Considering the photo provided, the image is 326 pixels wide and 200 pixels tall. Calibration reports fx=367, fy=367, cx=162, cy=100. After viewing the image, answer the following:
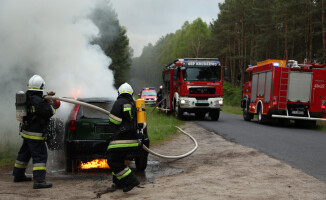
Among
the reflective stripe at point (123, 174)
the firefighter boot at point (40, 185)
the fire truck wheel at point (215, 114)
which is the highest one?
the fire truck wheel at point (215, 114)

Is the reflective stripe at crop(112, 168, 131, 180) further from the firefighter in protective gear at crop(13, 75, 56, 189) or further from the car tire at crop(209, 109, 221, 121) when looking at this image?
the car tire at crop(209, 109, 221, 121)

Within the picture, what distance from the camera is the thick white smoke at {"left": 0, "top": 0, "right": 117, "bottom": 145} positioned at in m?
10.8

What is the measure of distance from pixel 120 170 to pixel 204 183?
1.37m

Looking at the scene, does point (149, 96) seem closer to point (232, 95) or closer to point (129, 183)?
point (232, 95)

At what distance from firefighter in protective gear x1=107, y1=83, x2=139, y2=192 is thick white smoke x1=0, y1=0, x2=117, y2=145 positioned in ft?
15.2

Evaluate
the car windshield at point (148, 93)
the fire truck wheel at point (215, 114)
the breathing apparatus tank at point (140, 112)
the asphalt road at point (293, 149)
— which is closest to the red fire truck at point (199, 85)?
the fire truck wheel at point (215, 114)

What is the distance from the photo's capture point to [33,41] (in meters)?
11.6

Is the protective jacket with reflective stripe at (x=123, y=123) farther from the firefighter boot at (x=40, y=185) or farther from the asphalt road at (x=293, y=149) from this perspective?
the asphalt road at (x=293, y=149)

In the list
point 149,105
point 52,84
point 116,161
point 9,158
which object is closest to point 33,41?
point 52,84

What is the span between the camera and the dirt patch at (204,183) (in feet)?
16.5

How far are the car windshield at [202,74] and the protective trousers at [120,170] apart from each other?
13.4 m

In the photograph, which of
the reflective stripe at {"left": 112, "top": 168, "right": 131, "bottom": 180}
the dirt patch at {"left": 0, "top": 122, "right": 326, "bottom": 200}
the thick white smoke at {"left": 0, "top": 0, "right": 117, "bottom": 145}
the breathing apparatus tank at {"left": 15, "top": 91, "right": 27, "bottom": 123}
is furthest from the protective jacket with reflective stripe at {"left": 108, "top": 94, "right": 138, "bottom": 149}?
the thick white smoke at {"left": 0, "top": 0, "right": 117, "bottom": 145}

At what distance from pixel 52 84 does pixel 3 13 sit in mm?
2466

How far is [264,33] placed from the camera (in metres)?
41.0
